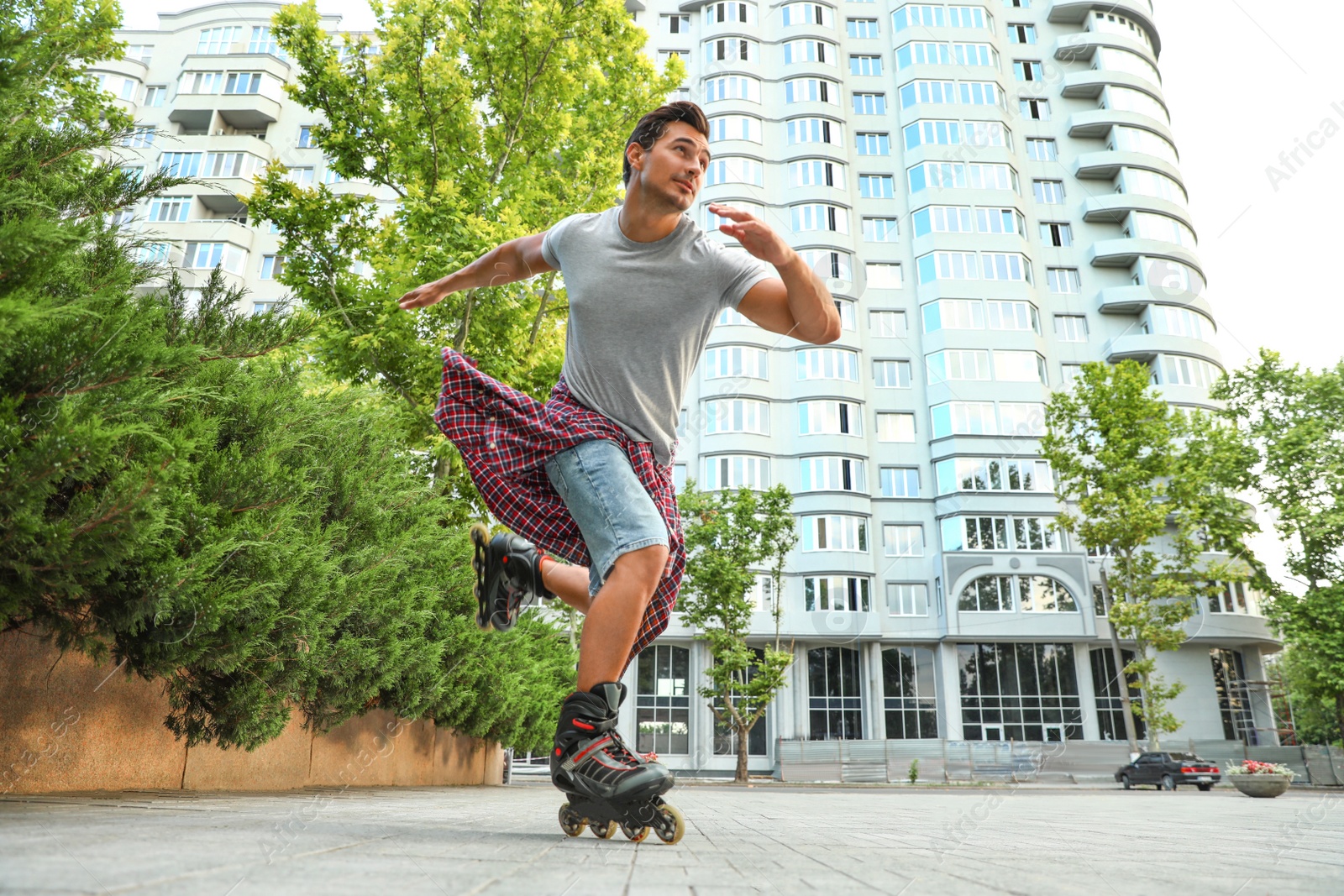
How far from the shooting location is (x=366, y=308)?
9.37m

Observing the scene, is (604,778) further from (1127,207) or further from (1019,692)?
(1127,207)

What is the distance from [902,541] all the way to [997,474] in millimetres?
4896

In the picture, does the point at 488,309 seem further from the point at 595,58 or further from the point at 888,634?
the point at 888,634

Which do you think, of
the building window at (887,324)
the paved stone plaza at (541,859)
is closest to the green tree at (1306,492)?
the building window at (887,324)

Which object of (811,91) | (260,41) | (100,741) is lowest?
(100,741)

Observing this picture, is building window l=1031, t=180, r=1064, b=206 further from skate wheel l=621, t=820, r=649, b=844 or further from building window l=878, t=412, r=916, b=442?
skate wheel l=621, t=820, r=649, b=844

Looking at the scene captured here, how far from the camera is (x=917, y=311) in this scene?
38156 millimetres

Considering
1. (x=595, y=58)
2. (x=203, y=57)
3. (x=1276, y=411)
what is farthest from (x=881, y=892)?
(x=203, y=57)

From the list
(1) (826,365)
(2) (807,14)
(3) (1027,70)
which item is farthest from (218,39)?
(3) (1027,70)

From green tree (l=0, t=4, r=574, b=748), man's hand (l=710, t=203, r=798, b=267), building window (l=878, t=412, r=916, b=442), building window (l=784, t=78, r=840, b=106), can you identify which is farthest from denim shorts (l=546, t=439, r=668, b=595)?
building window (l=784, t=78, r=840, b=106)

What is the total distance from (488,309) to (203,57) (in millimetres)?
44177

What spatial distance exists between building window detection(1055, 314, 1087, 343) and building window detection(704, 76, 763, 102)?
60.9 feet

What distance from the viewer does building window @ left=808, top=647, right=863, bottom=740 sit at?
33.2 m

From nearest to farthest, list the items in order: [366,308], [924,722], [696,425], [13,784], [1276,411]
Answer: [13,784], [366,308], [1276,411], [924,722], [696,425]
